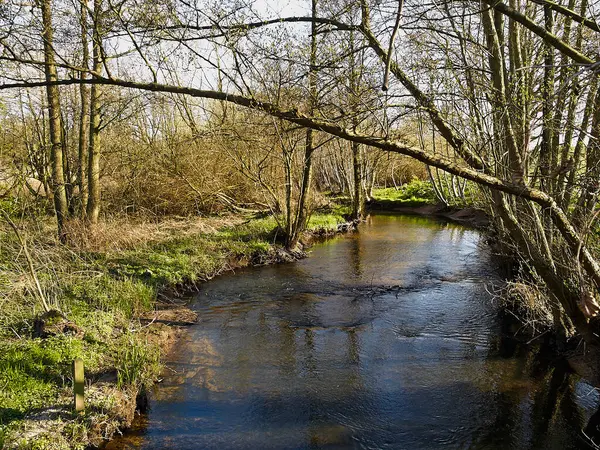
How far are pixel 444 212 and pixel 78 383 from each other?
Result: 20820 millimetres

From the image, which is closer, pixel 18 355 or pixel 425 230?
pixel 18 355

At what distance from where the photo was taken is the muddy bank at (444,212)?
63.8 feet

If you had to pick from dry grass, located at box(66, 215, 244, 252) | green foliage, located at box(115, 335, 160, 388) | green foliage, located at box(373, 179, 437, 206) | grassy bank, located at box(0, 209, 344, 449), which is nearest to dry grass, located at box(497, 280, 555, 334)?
green foliage, located at box(115, 335, 160, 388)

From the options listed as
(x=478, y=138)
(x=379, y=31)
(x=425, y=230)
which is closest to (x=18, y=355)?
(x=379, y=31)

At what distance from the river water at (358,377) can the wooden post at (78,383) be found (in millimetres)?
603

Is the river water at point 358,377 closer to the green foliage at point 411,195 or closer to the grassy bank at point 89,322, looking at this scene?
the grassy bank at point 89,322

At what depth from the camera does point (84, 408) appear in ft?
16.7

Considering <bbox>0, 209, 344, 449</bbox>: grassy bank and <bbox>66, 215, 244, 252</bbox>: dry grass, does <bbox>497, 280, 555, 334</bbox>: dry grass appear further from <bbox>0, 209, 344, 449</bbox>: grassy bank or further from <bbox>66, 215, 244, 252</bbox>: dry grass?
<bbox>66, 215, 244, 252</bbox>: dry grass

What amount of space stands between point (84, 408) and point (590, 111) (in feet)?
23.9

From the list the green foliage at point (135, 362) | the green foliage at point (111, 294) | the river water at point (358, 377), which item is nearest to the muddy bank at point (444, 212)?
the river water at point (358, 377)

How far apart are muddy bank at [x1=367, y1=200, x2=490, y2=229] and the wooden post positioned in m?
15.1

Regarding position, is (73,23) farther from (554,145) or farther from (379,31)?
(554,145)

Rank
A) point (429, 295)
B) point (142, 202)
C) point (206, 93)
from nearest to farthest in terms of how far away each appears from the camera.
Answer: point (206, 93) → point (429, 295) → point (142, 202)

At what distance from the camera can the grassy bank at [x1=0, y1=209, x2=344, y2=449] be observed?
502 cm
